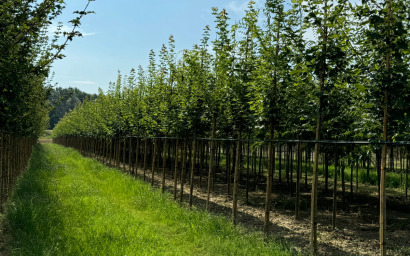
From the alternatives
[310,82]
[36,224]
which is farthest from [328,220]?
[36,224]

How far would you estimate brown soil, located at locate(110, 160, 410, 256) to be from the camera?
7445 millimetres

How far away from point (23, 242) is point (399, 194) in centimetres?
1569

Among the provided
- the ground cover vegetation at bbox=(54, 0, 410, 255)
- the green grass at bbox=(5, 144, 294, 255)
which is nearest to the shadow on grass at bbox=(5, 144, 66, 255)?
the green grass at bbox=(5, 144, 294, 255)

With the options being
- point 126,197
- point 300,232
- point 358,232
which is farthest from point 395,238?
point 126,197

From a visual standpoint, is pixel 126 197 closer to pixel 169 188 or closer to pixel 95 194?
pixel 95 194

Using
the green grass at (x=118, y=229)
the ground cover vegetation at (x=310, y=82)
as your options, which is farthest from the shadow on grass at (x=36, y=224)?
the ground cover vegetation at (x=310, y=82)

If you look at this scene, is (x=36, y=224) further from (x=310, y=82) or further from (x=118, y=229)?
(x=310, y=82)

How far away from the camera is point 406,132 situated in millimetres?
4676

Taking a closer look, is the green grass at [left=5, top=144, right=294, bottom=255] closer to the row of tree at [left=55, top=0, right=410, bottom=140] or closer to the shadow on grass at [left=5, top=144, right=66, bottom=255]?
the shadow on grass at [left=5, top=144, right=66, bottom=255]

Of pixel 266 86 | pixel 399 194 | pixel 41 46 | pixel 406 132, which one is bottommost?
pixel 399 194

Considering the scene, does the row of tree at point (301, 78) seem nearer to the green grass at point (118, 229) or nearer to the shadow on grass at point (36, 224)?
the green grass at point (118, 229)

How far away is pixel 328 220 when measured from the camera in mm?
10086

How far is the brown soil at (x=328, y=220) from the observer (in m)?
7.45

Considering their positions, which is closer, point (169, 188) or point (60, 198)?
Answer: point (60, 198)
